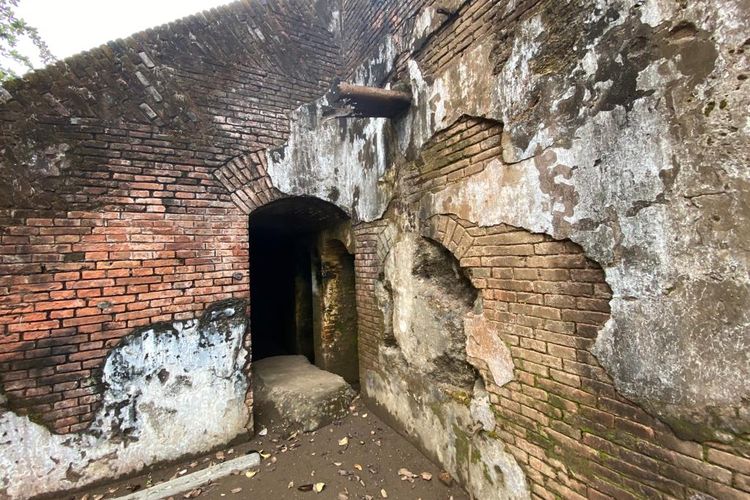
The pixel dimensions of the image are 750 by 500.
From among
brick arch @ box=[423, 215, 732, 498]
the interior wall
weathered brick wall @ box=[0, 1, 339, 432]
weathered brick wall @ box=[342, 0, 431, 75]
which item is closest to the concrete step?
the interior wall

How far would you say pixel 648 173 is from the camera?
1768 mm

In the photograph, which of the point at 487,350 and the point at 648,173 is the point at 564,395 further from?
the point at 648,173

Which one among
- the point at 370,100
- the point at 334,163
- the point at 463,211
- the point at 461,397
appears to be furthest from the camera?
the point at 334,163

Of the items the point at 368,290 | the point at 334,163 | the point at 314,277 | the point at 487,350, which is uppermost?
the point at 334,163

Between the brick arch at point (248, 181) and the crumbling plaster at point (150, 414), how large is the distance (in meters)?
1.15

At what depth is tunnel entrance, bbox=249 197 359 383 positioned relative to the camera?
5195mm

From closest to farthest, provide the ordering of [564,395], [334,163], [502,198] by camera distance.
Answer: [564,395] → [502,198] → [334,163]

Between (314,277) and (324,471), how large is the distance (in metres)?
3.35

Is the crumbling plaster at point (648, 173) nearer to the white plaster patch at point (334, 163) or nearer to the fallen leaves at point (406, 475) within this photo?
the white plaster patch at point (334, 163)

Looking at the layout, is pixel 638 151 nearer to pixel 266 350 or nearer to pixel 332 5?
pixel 332 5

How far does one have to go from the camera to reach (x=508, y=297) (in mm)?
2559

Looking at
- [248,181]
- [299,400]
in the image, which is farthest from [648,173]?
[299,400]

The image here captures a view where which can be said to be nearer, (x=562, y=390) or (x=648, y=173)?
(x=648, y=173)

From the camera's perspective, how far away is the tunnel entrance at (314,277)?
5.20 metres
